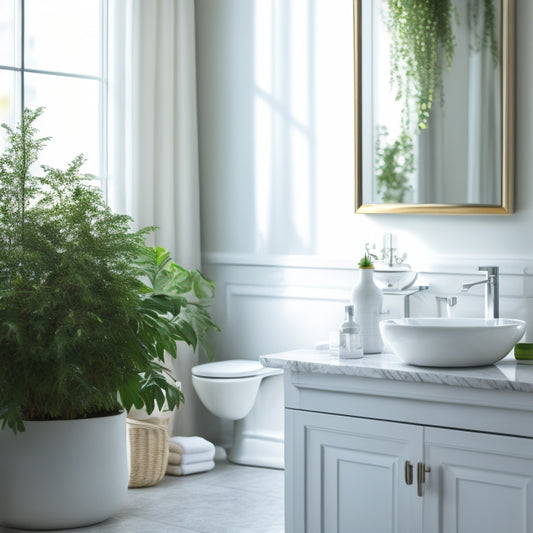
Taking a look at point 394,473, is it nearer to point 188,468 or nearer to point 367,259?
point 367,259

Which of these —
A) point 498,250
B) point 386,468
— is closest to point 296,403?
point 386,468

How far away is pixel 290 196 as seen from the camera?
4117mm

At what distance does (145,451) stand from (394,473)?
54.1 inches

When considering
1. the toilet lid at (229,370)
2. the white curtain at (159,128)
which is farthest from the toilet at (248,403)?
the white curtain at (159,128)

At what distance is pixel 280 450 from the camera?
4.16 meters

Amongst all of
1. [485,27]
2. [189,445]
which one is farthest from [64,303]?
[485,27]

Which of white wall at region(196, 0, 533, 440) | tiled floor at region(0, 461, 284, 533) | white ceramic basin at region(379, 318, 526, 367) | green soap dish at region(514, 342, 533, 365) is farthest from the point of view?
white wall at region(196, 0, 533, 440)

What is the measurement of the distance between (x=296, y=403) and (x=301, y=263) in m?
1.17

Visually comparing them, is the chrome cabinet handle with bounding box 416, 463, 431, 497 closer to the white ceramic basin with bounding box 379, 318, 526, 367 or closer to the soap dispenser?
the white ceramic basin with bounding box 379, 318, 526, 367

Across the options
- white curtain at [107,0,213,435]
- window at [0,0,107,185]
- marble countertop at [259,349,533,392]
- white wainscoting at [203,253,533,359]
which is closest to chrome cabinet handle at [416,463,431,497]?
marble countertop at [259,349,533,392]

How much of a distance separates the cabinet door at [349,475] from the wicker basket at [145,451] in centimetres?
100

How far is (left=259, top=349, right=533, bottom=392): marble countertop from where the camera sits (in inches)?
102

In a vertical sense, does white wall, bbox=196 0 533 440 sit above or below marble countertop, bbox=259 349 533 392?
above

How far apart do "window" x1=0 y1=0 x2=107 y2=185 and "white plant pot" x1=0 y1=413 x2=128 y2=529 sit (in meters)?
1.19
